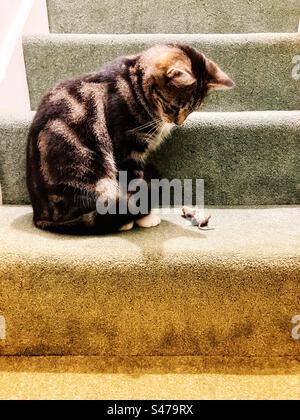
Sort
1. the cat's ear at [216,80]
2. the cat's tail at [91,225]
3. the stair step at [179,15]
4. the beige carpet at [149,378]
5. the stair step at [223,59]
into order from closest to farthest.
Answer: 1. the beige carpet at [149,378]
2. the cat's tail at [91,225]
3. the cat's ear at [216,80]
4. the stair step at [223,59]
5. the stair step at [179,15]

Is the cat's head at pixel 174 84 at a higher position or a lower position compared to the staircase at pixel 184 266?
higher

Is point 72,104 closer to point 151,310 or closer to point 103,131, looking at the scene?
point 103,131

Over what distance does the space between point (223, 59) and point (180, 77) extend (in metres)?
0.49

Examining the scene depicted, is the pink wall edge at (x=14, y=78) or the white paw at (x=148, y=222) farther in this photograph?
the pink wall edge at (x=14, y=78)

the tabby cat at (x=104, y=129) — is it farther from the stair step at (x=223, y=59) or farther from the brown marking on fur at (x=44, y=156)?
the stair step at (x=223, y=59)

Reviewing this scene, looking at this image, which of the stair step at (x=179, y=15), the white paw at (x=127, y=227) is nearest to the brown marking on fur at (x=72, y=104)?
the white paw at (x=127, y=227)

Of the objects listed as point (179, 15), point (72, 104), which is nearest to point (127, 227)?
point (72, 104)

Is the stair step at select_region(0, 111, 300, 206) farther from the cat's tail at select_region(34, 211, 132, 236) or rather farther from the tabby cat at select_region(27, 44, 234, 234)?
the cat's tail at select_region(34, 211, 132, 236)

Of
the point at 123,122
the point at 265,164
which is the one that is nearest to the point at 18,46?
the point at 123,122

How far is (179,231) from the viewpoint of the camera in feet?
3.47

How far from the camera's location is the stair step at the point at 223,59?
142 centimetres

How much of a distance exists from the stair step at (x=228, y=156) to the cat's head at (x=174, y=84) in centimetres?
10

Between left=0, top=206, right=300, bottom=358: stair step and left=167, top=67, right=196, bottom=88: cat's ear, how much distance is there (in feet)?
1.34
